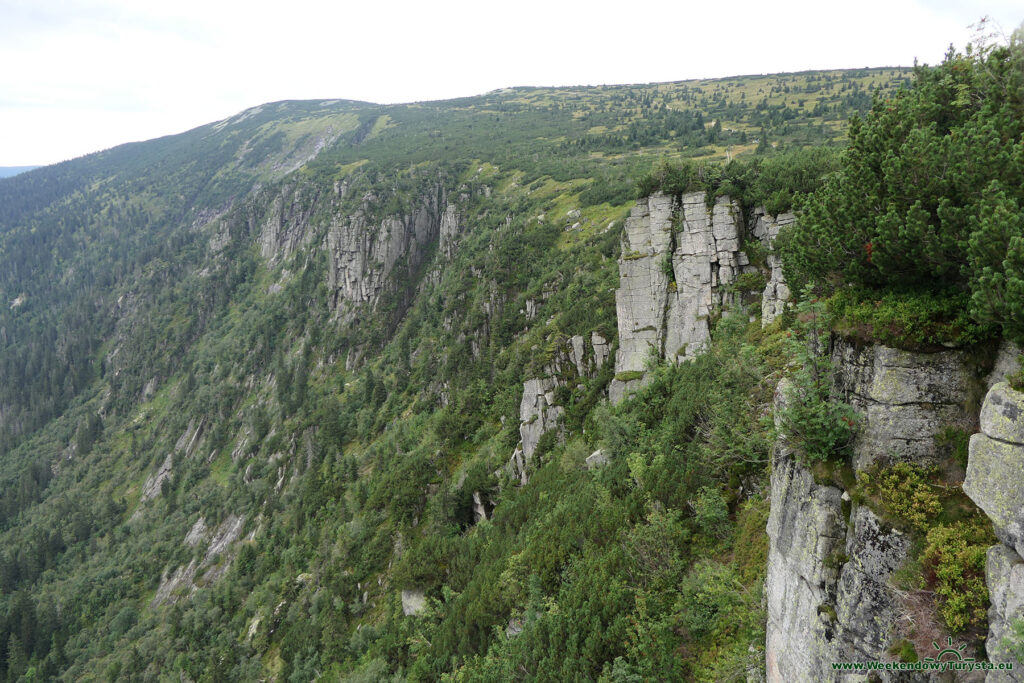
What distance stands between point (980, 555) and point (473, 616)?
2597cm

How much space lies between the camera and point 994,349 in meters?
8.16

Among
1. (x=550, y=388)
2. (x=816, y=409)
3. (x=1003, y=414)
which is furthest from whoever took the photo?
(x=550, y=388)

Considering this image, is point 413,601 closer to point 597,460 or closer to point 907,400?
point 597,460

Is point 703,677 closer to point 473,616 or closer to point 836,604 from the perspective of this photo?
point 836,604

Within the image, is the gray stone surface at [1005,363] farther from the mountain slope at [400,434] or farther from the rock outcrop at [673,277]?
the rock outcrop at [673,277]

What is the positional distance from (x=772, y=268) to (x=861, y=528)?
2109cm

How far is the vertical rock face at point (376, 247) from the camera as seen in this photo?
342 feet

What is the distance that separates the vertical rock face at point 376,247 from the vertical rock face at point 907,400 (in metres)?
95.6

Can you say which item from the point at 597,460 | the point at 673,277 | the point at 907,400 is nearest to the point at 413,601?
the point at 597,460

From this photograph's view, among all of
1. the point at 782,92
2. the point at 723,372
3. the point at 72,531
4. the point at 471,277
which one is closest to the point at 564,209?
the point at 471,277

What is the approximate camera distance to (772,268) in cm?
2667

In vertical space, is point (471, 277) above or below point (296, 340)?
above

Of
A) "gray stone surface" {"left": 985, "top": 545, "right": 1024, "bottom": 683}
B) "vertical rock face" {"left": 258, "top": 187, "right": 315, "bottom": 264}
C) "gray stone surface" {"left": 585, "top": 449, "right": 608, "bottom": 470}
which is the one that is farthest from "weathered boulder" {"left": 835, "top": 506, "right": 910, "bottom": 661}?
"vertical rock face" {"left": 258, "top": 187, "right": 315, "bottom": 264}

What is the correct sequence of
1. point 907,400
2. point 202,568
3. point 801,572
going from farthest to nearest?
1. point 202,568
2. point 801,572
3. point 907,400
